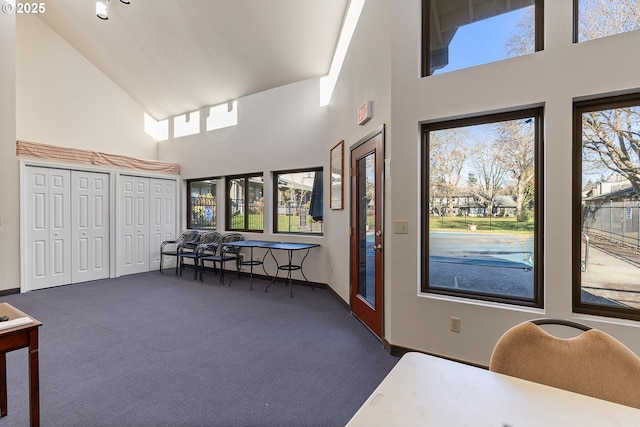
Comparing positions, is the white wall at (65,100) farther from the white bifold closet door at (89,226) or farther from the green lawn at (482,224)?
the green lawn at (482,224)

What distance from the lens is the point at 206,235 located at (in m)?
6.29

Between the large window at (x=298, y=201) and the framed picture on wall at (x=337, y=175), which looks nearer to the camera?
the framed picture on wall at (x=337, y=175)

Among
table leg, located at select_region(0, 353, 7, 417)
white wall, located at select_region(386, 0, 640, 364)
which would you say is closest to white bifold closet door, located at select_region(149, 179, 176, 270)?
table leg, located at select_region(0, 353, 7, 417)

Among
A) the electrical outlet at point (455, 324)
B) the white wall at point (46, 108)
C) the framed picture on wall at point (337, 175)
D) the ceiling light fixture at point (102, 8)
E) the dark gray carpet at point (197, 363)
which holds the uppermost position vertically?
the ceiling light fixture at point (102, 8)

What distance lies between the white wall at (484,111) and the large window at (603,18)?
0.10 meters

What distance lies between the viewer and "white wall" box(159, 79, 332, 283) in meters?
5.23

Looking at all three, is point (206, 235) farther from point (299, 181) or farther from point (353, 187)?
point (353, 187)

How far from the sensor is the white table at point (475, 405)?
85 centimetres

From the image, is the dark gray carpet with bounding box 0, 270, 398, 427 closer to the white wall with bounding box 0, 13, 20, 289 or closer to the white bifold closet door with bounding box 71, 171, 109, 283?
the white wall with bounding box 0, 13, 20, 289

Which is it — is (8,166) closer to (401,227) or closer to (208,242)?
(208,242)

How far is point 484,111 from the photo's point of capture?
2.45 m

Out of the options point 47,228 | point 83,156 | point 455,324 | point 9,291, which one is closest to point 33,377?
point 455,324

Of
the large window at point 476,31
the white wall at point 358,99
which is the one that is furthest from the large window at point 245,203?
the large window at point 476,31

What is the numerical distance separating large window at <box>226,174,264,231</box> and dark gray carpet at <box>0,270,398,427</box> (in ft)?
6.50
